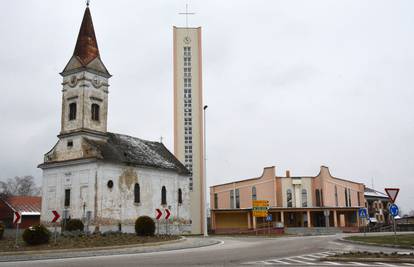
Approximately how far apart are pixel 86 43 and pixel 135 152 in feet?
42.4

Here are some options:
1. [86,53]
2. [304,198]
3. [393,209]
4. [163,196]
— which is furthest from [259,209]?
[393,209]

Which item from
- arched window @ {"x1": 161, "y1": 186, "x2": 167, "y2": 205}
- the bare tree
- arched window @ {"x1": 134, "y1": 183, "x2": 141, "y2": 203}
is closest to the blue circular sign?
Answer: arched window @ {"x1": 134, "y1": 183, "x2": 141, "y2": 203}

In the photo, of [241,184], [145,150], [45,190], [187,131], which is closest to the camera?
[45,190]

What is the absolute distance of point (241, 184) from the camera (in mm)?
75812

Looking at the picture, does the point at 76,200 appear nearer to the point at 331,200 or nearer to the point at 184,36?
the point at 184,36

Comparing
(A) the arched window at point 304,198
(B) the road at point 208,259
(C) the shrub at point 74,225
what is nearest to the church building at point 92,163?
(C) the shrub at point 74,225

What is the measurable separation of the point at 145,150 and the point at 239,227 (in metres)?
24.2

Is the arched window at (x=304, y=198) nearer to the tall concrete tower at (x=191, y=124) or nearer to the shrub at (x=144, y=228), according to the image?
the tall concrete tower at (x=191, y=124)

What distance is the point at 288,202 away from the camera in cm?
7312

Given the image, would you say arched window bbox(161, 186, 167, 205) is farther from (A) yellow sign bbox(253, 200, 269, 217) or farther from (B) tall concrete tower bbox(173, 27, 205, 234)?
(B) tall concrete tower bbox(173, 27, 205, 234)

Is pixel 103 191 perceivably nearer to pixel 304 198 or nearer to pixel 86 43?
pixel 86 43

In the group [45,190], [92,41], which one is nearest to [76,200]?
[45,190]

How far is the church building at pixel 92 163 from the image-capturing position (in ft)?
149

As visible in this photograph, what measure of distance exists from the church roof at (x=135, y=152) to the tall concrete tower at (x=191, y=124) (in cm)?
887
